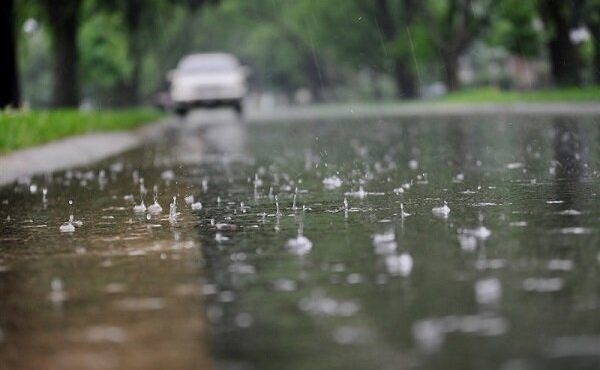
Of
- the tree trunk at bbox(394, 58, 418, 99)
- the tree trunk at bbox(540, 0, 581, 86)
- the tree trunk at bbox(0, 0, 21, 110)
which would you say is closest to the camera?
the tree trunk at bbox(0, 0, 21, 110)

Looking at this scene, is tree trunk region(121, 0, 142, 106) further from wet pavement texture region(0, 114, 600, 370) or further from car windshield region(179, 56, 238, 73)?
wet pavement texture region(0, 114, 600, 370)

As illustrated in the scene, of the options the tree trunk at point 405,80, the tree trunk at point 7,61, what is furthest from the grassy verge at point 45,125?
the tree trunk at point 405,80

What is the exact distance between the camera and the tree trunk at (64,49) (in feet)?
120

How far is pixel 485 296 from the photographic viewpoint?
→ 20.6 ft

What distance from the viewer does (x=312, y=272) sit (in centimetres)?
728

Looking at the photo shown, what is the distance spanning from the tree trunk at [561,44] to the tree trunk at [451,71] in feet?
47.7

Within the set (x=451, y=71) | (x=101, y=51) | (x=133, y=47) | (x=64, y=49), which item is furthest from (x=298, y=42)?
(x=64, y=49)

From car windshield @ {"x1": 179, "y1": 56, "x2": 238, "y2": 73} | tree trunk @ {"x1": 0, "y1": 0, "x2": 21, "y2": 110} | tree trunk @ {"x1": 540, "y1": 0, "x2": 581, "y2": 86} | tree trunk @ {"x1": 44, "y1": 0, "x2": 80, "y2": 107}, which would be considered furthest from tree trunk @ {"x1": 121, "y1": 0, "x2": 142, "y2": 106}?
tree trunk @ {"x1": 540, "y1": 0, "x2": 581, "y2": 86}

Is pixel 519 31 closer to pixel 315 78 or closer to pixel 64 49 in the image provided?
pixel 64 49

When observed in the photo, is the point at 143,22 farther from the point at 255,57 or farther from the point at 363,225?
the point at 255,57

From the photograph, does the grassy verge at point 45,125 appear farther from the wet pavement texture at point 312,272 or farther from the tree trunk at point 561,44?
the tree trunk at point 561,44

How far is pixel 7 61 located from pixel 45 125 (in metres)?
4.93

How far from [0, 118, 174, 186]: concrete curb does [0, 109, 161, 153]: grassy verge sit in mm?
176

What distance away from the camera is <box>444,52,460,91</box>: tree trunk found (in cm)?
6172
